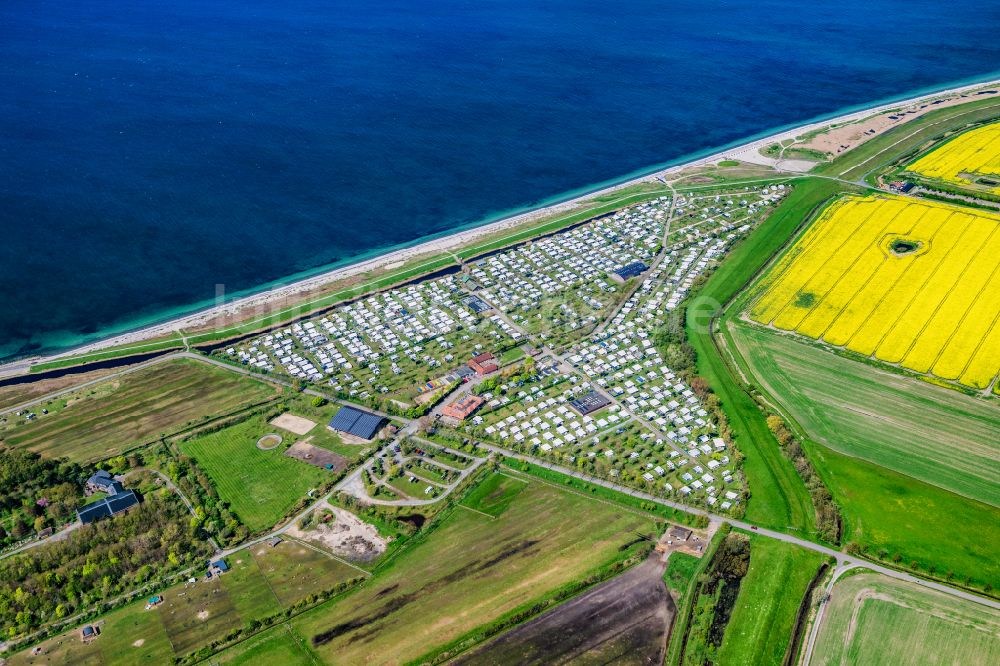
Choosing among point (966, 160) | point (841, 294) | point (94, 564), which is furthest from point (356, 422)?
point (966, 160)

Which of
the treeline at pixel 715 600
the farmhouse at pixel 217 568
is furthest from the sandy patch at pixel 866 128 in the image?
the farmhouse at pixel 217 568

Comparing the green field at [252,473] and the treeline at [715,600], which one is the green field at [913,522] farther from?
the green field at [252,473]

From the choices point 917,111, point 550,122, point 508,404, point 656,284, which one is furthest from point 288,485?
point 917,111

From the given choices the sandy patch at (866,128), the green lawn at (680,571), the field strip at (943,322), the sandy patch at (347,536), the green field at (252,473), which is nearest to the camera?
the green lawn at (680,571)

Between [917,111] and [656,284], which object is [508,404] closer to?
[656,284]

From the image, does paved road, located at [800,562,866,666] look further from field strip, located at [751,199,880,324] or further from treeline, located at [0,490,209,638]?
treeline, located at [0,490,209,638]
